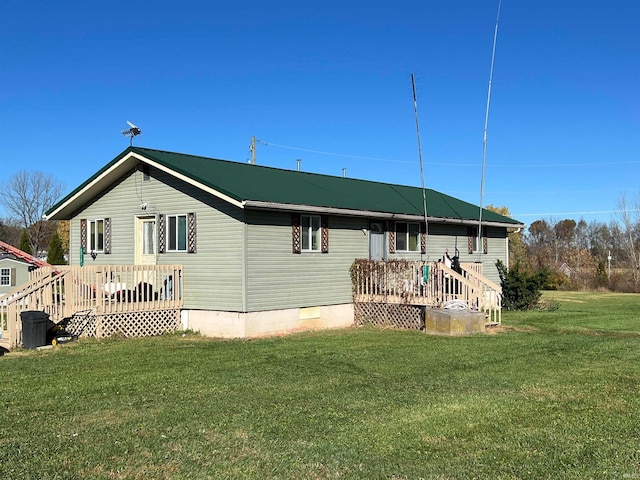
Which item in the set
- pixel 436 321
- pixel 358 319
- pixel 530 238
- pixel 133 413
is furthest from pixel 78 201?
pixel 530 238

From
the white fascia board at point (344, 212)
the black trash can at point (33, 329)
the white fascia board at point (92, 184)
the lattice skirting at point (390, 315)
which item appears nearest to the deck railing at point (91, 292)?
the black trash can at point (33, 329)

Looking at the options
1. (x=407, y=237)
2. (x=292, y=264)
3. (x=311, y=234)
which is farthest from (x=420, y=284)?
(x=407, y=237)

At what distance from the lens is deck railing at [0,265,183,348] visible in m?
13.3

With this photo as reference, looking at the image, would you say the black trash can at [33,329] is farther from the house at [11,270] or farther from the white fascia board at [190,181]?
the house at [11,270]

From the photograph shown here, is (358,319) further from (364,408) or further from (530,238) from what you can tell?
(530,238)

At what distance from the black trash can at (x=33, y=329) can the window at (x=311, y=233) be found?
633 centimetres

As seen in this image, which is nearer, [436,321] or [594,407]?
[594,407]

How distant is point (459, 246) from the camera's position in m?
20.7

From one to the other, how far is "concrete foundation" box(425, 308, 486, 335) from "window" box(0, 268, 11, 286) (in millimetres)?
31463

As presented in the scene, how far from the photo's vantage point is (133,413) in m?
6.86

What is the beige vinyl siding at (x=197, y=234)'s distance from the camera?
14070mm

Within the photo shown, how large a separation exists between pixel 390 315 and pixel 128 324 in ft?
22.0

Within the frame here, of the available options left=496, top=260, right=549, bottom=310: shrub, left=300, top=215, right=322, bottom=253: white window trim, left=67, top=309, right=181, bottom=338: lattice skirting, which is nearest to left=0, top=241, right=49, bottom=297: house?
left=67, top=309, right=181, bottom=338: lattice skirting

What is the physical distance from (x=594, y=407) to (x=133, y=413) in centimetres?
528
